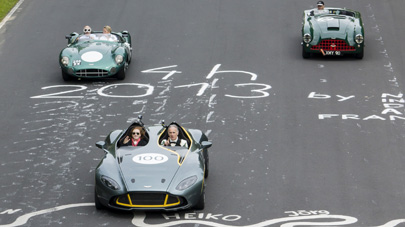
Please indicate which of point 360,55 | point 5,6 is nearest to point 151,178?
point 360,55

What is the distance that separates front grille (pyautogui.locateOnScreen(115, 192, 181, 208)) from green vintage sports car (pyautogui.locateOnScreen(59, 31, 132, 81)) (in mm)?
9545

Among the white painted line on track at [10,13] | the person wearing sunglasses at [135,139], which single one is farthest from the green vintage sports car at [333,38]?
the person wearing sunglasses at [135,139]

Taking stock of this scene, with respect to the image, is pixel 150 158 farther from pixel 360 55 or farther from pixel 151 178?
pixel 360 55

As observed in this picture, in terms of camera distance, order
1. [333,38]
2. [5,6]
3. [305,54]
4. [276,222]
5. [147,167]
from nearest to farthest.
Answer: [276,222] → [147,167] → [333,38] → [305,54] → [5,6]

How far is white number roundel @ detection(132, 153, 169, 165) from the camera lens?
1508 centimetres

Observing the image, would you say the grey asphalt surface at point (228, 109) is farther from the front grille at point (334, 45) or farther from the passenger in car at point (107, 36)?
the passenger in car at point (107, 36)

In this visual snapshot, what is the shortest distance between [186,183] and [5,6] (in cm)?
1865

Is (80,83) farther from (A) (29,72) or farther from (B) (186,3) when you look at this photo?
(B) (186,3)

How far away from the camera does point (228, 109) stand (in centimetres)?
2130

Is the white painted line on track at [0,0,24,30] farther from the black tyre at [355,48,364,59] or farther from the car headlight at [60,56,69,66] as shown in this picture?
the black tyre at [355,48,364,59]

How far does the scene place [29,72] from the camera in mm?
24547

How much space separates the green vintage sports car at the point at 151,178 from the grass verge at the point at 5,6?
15949 mm

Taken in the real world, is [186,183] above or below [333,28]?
below

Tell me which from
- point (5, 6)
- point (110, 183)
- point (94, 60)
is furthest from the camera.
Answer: point (5, 6)
